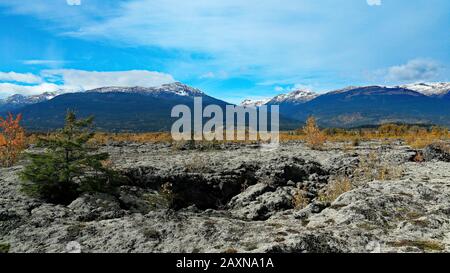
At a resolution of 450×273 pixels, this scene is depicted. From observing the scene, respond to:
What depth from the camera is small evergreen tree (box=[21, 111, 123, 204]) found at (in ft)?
55.4

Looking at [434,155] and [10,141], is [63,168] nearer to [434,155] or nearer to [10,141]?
[10,141]

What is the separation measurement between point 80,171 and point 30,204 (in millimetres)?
2903

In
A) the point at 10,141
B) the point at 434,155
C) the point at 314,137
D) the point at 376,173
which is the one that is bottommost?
the point at 376,173

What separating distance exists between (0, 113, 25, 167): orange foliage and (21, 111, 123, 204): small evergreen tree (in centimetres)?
1484

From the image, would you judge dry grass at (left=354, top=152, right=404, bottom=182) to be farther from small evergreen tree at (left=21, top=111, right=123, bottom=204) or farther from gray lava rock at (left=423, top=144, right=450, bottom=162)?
small evergreen tree at (left=21, top=111, right=123, bottom=204)

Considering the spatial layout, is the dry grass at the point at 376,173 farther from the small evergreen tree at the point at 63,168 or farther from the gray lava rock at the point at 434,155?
the small evergreen tree at the point at 63,168

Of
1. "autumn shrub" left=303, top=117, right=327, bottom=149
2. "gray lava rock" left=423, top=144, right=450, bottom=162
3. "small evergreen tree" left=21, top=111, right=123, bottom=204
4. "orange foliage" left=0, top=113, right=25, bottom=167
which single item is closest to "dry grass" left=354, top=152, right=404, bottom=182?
"gray lava rock" left=423, top=144, right=450, bottom=162

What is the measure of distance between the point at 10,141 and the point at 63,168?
1662 centimetres

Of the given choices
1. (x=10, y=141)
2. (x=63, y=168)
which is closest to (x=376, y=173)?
(x=63, y=168)

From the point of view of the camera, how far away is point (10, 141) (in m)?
30.9

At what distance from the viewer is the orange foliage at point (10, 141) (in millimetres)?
30469

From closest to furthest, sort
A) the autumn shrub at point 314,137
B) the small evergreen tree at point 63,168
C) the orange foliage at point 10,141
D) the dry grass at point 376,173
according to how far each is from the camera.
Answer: the small evergreen tree at point 63,168 → the dry grass at point 376,173 → the orange foliage at point 10,141 → the autumn shrub at point 314,137

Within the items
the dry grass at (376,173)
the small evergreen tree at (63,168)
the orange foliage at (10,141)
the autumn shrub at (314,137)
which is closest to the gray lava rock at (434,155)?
the dry grass at (376,173)

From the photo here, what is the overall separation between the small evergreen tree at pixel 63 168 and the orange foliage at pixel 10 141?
14840 millimetres
